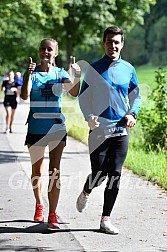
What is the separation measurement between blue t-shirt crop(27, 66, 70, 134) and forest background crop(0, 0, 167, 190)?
3.13 m

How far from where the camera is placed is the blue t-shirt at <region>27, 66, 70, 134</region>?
718cm

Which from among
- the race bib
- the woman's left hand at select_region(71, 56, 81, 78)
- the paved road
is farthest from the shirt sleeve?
the paved road

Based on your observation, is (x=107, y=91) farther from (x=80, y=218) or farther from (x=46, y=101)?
(x=80, y=218)

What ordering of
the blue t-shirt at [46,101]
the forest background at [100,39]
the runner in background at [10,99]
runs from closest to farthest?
the blue t-shirt at [46,101], the forest background at [100,39], the runner in background at [10,99]

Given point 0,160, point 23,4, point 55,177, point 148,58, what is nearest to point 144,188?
point 55,177

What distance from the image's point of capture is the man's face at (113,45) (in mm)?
7070

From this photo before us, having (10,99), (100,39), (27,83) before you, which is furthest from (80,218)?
(100,39)

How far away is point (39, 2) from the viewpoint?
28.0 metres

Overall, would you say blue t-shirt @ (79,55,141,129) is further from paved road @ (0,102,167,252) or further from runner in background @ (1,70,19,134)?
runner in background @ (1,70,19,134)

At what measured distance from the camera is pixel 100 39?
4475 cm

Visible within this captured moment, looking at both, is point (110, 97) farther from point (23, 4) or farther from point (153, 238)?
point (23, 4)

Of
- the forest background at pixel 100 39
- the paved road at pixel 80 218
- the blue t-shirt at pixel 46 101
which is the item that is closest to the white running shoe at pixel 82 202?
the paved road at pixel 80 218

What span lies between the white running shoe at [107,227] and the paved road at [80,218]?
0.07 m

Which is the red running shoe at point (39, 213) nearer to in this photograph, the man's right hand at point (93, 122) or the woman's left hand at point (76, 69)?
the man's right hand at point (93, 122)
